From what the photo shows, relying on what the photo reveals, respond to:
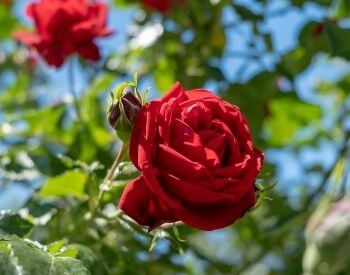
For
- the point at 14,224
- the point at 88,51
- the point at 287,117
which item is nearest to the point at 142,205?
the point at 14,224

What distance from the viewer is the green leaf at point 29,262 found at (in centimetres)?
72

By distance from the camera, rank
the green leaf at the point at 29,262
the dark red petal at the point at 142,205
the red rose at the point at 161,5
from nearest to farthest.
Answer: the green leaf at the point at 29,262, the dark red petal at the point at 142,205, the red rose at the point at 161,5

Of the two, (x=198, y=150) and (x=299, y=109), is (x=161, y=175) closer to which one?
(x=198, y=150)

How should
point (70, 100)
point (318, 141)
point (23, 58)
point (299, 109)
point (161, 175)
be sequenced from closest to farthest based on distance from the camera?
1. point (161, 175)
2. point (70, 100)
3. point (299, 109)
4. point (318, 141)
5. point (23, 58)

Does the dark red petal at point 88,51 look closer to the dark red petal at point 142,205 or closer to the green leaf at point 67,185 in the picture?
the green leaf at point 67,185

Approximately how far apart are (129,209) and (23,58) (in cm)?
164

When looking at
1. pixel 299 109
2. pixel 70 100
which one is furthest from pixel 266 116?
pixel 70 100

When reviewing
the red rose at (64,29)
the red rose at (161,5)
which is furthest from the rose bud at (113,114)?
the red rose at (161,5)

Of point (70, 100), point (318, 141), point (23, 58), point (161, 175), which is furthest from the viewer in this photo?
point (23, 58)

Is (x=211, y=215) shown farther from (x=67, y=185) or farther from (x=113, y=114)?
(x=67, y=185)

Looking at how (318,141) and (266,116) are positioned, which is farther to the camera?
(318,141)

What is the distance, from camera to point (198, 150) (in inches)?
31.9

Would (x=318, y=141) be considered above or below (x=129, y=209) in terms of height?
below

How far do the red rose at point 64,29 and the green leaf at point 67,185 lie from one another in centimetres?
27
